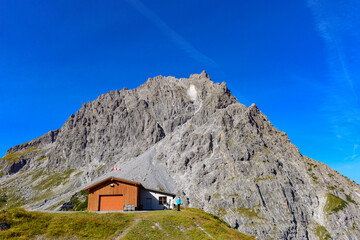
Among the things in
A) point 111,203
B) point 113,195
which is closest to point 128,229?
point 113,195

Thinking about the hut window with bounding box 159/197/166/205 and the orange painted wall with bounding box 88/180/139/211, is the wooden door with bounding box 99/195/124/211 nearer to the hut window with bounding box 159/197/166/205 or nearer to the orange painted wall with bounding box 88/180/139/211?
the orange painted wall with bounding box 88/180/139/211

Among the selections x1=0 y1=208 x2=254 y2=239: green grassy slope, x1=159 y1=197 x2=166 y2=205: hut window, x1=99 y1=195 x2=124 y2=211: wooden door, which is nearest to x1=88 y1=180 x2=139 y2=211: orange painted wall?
x1=99 y1=195 x2=124 y2=211: wooden door

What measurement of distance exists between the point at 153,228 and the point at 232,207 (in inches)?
3605

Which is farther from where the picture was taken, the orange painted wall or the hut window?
the hut window

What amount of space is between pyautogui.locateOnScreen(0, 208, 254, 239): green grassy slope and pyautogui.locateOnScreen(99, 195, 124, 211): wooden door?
47.5ft

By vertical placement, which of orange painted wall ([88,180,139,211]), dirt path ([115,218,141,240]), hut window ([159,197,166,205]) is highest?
orange painted wall ([88,180,139,211])

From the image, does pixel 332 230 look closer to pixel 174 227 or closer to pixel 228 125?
pixel 228 125

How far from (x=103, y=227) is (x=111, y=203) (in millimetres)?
19438

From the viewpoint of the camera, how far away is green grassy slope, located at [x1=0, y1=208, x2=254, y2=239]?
872 inches

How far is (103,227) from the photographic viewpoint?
24.4m

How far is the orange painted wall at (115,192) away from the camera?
42375 mm

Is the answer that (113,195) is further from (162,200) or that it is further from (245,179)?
(245,179)

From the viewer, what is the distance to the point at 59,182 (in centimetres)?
18238

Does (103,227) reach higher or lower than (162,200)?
lower
